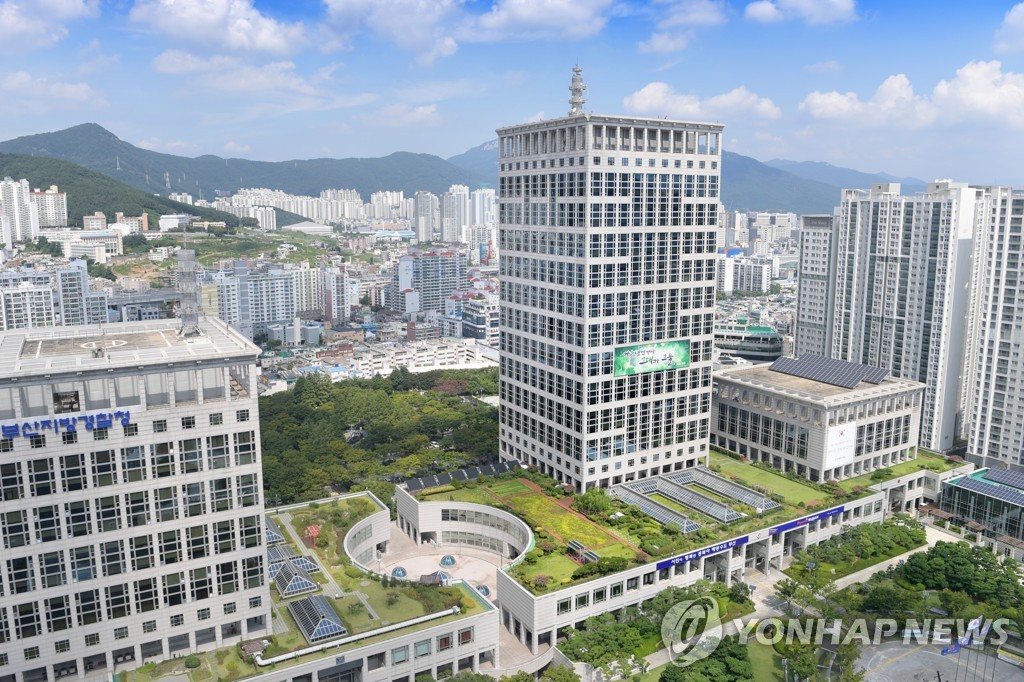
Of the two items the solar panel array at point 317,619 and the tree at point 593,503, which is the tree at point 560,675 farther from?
the tree at point 593,503

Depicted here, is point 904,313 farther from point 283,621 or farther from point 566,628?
→ point 283,621

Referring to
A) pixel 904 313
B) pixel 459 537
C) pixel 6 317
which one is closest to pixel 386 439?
pixel 459 537

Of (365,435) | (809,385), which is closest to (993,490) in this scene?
(809,385)

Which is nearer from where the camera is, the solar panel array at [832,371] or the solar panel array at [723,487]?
the solar panel array at [723,487]

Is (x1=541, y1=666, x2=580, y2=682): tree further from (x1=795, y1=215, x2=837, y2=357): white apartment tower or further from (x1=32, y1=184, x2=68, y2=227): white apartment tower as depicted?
(x1=32, y1=184, x2=68, y2=227): white apartment tower

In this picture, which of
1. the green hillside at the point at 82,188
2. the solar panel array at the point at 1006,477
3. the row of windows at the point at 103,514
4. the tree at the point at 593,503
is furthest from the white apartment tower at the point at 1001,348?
the green hillside at the point at 82,188

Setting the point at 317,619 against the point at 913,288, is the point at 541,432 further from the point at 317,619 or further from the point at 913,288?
the point at 913,288
